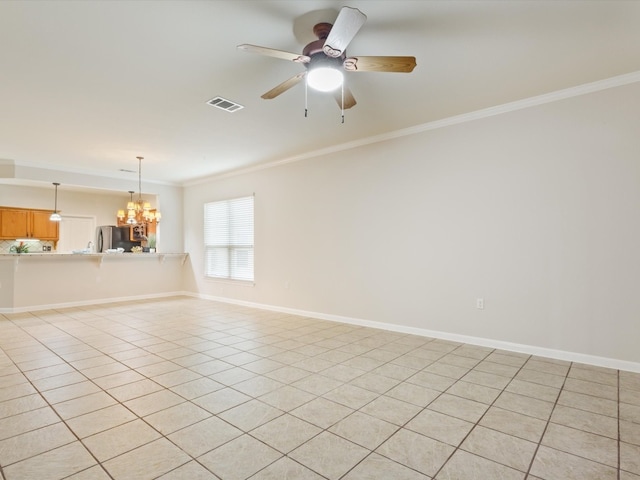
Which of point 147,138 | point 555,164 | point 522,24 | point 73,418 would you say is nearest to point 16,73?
point 147,138

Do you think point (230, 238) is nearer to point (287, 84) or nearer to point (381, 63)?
point (287, 84)

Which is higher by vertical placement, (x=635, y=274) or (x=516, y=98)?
(x=516, y=98)

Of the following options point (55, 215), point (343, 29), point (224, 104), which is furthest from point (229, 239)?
point (343, 29)

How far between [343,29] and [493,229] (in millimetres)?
2691

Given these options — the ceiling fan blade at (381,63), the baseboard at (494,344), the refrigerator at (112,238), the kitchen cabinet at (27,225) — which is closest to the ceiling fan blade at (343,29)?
A: the ceiling fan blade at (381,63)

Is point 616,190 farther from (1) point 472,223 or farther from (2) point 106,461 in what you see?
(2) point 106,461

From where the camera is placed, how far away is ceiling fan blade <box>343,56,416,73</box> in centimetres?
215

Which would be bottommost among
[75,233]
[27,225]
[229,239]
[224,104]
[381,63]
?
[229,239]

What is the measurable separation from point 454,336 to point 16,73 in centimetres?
484

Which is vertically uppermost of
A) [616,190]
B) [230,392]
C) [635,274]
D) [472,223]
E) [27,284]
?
[616,190]

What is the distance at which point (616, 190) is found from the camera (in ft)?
10.1

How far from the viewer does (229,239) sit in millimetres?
6766

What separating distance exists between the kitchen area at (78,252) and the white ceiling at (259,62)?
255 cm

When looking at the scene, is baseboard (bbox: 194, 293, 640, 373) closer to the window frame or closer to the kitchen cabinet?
the window frame
